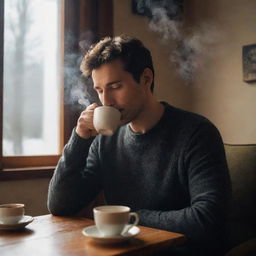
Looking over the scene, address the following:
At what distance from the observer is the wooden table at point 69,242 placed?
1070 mm

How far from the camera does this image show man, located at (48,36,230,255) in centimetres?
146

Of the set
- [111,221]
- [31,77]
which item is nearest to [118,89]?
[111,221]

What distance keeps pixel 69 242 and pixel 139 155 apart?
2.05ft

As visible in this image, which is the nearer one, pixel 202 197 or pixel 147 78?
pixel 202 197

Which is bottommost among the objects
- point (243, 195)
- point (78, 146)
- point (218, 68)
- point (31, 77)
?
point (243, 195)

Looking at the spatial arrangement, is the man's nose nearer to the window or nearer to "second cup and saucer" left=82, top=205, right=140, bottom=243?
"second cup and saucer" left=82, top=205, right=140, bottom=243

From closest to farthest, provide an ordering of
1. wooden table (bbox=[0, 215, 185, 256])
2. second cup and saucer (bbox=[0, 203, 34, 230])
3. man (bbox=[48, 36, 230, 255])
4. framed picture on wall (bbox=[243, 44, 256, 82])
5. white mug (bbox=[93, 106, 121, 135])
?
1. wooden table (bbox=[0, 215, 185, 256])
2. second cup and saucer (bbox=[0, 203, 34, 230])
3. man (bbox=[48, 36, 230, 255])
4. white mug (bbox=[93, 106, 121, 135])
5. framed picture on wall (bbox=[243, 44, 256, 82])

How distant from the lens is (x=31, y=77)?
8.29ft

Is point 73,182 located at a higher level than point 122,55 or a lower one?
lower

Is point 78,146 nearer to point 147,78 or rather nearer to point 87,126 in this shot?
point 87,126

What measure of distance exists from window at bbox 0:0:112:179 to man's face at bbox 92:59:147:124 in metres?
0.90

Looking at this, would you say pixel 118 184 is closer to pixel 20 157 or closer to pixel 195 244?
pixel 195 244

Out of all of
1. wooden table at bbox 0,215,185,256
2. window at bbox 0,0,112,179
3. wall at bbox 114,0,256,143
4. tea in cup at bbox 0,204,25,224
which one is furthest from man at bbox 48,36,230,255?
wall at bbox 114,0,256,143

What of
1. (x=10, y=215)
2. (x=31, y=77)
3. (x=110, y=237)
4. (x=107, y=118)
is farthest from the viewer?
(x=31, y=77)
